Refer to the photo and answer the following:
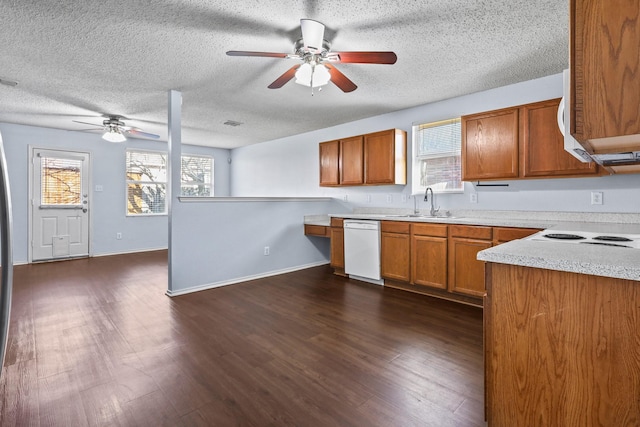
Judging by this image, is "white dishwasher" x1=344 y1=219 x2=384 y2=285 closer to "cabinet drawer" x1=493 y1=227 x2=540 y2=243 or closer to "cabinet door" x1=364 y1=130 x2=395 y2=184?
"cabinet door" x1=364 y1=130 x2=395 y2=184

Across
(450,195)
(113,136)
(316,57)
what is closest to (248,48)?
(316,57)

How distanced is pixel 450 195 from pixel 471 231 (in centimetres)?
95

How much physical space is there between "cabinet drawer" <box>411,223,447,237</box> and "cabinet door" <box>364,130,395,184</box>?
896 mm

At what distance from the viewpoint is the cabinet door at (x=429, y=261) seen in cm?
341

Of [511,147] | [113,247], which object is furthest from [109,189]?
[511,147]

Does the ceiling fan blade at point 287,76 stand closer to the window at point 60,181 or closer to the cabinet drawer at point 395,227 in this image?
the cabinet drawer at point 395,227

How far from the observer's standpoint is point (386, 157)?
4340 mm

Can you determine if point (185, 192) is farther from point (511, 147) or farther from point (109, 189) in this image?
point (511, 147)

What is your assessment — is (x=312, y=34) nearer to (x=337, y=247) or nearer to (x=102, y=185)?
(x=337, y=247)

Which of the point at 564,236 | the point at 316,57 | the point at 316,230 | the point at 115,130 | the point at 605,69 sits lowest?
the point at 316,230

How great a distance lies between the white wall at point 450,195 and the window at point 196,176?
53.2 inches

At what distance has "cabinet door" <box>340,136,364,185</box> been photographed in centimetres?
467

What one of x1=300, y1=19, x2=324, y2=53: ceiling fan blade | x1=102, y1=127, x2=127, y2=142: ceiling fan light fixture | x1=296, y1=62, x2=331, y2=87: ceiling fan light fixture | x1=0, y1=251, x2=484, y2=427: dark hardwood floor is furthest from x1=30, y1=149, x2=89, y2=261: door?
x1=300, y1=19, x2=324, y2=53: ceiling fan blade

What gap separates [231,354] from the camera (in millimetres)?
2260
